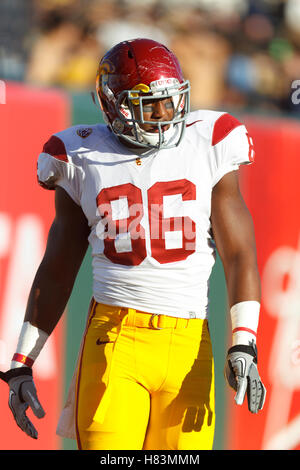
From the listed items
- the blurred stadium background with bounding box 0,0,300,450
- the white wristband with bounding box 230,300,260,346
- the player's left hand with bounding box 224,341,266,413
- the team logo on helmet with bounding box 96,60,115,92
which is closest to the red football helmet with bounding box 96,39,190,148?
the team logo on helmet with bounding box 96,60,115,92

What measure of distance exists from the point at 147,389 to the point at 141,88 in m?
0.89

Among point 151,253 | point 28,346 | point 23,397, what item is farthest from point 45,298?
point 151,253

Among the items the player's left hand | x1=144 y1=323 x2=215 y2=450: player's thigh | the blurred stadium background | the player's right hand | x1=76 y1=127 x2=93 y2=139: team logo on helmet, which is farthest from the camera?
the blurred stadium background

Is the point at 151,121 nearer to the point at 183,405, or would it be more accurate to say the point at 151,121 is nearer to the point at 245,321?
the point at 245,321

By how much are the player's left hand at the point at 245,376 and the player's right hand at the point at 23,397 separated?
591 millimetres

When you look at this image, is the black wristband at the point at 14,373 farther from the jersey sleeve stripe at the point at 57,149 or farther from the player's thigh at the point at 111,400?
the jersey sleeve stripe at the point at 57,149

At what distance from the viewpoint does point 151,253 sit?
233cm

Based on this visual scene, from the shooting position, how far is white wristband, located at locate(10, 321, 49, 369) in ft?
8.25

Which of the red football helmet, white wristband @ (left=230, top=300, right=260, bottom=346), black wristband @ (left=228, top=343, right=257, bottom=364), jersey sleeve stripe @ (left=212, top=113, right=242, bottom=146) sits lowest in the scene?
black wristband @ (left=228, top=343, right=257, bottom=364)

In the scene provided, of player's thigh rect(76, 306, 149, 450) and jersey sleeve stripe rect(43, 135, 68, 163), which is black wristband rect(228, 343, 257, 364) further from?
jersey sleeve stripe rect(43, 135, 68, 163)

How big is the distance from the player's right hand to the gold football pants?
5.7 inches

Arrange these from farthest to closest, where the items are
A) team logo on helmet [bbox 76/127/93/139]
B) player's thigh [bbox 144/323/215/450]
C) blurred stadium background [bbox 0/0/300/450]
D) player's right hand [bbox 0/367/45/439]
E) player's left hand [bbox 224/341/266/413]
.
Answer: blurred stadium background [bbox 0/0/300/450], team logo on helmet [bbox 76/127/93/139], player's right hand [bbox 0/367/45/439], player's thigh [bbox 144/323/215/450], player's left hand [bbox 224/341/266/413]
